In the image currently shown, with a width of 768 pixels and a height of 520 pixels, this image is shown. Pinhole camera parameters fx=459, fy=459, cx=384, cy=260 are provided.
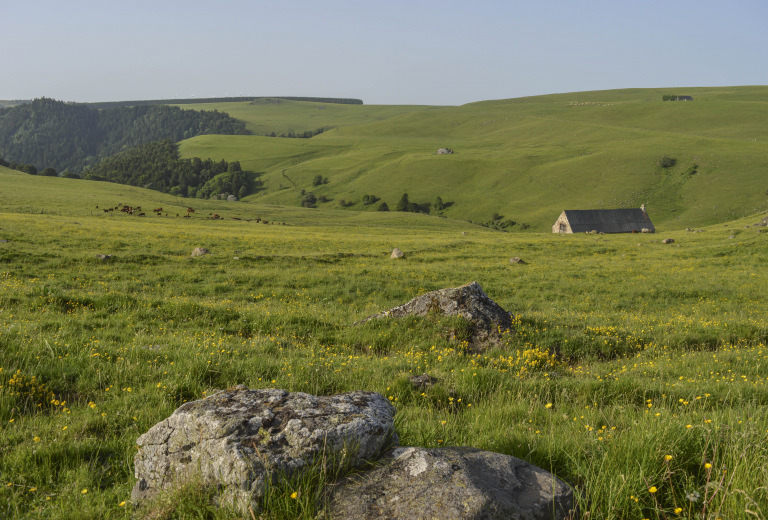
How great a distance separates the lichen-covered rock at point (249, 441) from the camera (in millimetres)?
3594

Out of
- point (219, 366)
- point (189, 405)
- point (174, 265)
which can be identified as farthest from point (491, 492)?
point (174, 265)

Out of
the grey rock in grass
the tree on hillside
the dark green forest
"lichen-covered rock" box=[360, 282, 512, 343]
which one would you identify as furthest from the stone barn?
the dark green forest

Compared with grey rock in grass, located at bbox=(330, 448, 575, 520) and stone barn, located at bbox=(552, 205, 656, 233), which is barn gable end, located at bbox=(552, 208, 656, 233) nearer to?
stone barn, located at bbox=(552, 205, 656, 233)

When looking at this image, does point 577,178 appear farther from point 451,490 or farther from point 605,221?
point 451,490

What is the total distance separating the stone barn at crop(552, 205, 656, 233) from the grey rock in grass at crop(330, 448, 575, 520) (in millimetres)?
105060

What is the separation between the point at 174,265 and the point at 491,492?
2719 cm

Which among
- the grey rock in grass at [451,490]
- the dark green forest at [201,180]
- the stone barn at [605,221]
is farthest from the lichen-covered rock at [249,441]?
the dark green forest at [201,180]

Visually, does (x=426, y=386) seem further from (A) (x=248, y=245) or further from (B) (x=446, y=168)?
(B) (x=446, y=168)

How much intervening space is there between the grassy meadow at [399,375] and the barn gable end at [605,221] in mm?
80349

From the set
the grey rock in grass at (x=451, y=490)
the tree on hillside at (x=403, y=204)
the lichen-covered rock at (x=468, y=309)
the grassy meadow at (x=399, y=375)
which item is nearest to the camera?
the grey rock in grass at (x=451, y=490)

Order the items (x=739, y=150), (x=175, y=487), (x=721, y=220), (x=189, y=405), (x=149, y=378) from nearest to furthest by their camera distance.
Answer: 1. (x=175, y=487)
2. (x=189, y=405)
3. (x=149, y=378)
4. (x=721, y=220)
5. (x=739, y=150)

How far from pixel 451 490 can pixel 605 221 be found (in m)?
111

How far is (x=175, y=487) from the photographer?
3650 mm

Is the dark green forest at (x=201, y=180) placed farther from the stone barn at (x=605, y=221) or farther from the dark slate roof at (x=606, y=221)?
the dark slate roof at (x=606, y=221)
